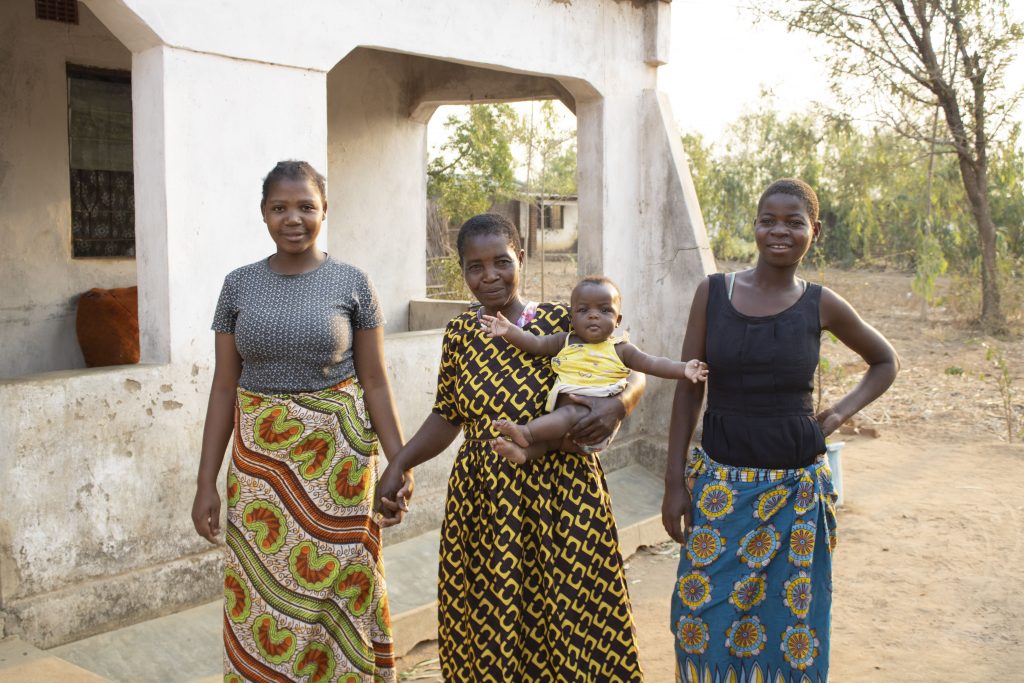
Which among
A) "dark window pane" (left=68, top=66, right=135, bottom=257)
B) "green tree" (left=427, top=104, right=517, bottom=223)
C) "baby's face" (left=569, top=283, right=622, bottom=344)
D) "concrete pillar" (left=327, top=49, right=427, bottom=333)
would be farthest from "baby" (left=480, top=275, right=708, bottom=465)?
"green tree" (left=427, top=104, right=517, bottom=223)

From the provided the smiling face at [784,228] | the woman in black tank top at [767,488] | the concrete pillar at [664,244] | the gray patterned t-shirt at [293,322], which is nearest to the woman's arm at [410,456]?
the gray patterned t-shirt at [293,322]

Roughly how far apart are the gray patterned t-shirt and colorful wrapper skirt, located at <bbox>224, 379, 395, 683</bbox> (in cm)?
6

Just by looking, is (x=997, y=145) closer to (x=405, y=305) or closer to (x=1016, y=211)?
(x=1016, y=211)

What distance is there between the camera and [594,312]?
8.57ft

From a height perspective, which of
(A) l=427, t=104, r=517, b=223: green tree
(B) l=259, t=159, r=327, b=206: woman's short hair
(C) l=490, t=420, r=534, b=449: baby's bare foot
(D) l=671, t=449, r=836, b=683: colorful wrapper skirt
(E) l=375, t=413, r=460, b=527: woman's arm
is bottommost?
(D) l=671, t=449, r=836, b=683: colorful wrapper skirt

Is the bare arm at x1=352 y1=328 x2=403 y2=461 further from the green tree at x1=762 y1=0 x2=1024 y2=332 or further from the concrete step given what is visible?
the green tree at x1=762 y1=0 x2=1024 y2=332

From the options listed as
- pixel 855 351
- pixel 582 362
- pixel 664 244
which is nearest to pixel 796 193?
pixel 855 351

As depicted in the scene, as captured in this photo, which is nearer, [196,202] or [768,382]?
[768,382]

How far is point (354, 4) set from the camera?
4.92m

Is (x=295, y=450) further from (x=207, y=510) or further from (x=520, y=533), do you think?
(x=520, y=533)

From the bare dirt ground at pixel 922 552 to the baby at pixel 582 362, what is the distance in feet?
7.14

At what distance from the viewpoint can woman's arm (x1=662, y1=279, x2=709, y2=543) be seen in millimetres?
2904

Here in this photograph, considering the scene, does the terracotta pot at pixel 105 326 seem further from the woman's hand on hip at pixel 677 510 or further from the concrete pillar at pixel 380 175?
the woman's hand on hip at pixel 677 510

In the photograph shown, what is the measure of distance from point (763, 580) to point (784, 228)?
1.00m
